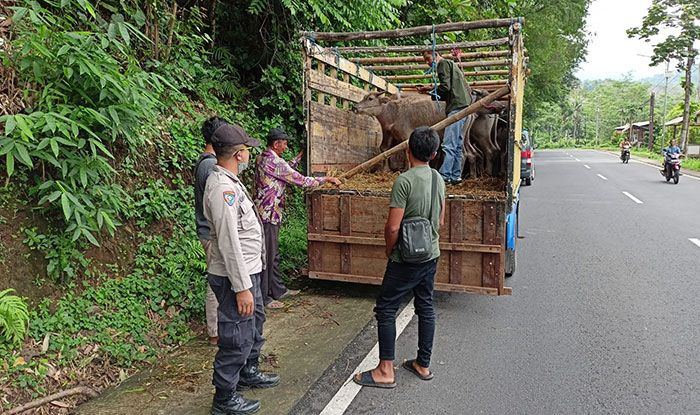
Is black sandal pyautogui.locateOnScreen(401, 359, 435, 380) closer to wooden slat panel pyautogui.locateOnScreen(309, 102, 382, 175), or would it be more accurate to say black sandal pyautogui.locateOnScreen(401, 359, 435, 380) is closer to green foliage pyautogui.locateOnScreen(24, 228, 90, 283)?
wooden slat panel pyautogui.locateOnScreen(309, 102, 382, 175)

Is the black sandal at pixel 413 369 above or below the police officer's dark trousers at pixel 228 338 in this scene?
below

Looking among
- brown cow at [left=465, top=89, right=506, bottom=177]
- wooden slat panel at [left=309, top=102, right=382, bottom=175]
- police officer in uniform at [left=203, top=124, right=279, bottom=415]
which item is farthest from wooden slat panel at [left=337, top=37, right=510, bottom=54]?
police officer in uniform at [left=203, top=124, right=279, bottom=415]

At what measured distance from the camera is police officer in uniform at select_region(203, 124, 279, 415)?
276cm

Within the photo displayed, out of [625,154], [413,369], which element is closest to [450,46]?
[413,369]

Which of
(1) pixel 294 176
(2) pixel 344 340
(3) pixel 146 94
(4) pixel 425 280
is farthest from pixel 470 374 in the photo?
(3) pixel 146 94

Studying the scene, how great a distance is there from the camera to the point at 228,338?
9.41ft

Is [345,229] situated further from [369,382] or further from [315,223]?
[369,382]

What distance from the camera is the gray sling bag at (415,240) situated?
10.7 feet

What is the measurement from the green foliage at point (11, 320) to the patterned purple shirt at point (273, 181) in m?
2.07

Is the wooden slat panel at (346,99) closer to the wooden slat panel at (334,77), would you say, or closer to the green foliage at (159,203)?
the wooden slat panel at (334,77)

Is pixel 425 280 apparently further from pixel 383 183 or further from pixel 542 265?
pixel 542 265

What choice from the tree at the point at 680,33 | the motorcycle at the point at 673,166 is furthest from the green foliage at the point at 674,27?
the motorcycle at the point at 673,166

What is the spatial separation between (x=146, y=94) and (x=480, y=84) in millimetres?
5121

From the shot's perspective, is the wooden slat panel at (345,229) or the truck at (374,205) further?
the wooden slat panel at (345,229)
